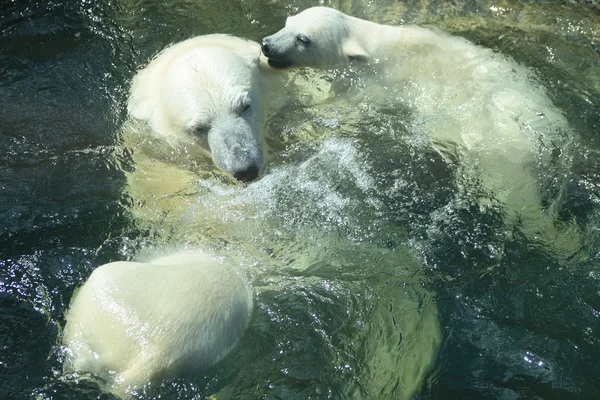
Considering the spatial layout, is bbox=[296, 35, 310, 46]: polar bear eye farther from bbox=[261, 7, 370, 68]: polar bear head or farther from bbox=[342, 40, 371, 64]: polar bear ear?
bbox=[342, 40, 371, 64]: polar bear ear

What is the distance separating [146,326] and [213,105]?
1.48 metres

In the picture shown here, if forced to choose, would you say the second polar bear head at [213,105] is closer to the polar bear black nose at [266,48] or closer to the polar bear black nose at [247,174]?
the polar bear black nose at [247,174]

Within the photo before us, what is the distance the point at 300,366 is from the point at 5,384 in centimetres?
110

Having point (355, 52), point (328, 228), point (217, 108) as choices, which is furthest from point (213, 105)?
point (355, 52)

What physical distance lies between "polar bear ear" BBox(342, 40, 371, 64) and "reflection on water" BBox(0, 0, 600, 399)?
15 cm

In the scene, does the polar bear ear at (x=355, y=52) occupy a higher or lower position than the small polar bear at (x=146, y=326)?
higher

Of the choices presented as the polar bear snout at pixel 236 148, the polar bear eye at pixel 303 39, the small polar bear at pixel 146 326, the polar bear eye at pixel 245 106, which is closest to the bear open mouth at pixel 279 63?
the polar bear eye at pixel 303 39

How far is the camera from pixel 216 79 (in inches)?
128

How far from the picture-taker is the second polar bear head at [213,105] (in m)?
3.15

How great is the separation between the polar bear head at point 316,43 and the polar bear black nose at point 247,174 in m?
0.91

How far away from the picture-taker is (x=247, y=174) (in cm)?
312

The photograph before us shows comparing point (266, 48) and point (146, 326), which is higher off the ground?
point (266, 48)

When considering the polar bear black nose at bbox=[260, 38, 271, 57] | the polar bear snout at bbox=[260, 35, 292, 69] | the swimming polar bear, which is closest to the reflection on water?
the swimming polar bear

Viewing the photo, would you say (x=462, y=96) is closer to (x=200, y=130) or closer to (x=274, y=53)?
(x=274, y=53)
